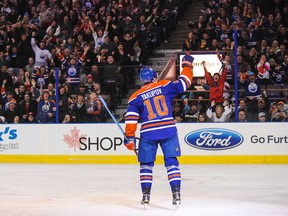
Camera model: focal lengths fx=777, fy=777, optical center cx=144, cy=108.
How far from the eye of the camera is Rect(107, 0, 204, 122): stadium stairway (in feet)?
65.0

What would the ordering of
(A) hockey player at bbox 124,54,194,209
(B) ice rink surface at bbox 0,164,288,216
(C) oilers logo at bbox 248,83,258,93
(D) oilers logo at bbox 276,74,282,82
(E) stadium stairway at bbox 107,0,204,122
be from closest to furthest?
(B) ice rink surface at bbox 0,164,288,216, (A) hockey player at bbox 124,54,194,209, (C) oilers logo at bbox 248,83,258,93, (D) oilers logo at bbox 276,74,282,82, (E) stadium stairway at bbox 107,0,204,122

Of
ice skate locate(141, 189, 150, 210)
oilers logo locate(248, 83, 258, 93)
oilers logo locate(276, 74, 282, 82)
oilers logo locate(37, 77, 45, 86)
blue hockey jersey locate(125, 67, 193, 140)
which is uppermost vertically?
blue hockey jersey locate(125, 67, 193, 140)

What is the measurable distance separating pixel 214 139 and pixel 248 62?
2.30 metres

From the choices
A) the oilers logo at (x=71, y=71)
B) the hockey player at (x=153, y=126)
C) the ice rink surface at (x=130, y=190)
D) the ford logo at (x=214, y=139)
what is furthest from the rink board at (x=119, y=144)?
the hockey player at (x=153, y=126)

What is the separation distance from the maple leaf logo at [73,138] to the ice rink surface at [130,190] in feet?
2.30

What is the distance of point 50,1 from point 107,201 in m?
16.0

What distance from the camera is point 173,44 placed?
23562 millimetres

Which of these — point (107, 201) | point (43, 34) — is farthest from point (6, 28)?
point (107, 201)

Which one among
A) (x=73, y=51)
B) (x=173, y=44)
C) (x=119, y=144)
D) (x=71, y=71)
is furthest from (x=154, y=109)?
(x=173, y=44)

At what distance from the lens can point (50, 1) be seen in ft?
86.1

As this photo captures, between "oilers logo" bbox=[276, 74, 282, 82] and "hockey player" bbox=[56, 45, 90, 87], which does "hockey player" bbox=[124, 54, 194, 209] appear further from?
"hockey player" bbox=[56, 45, 90, 87]

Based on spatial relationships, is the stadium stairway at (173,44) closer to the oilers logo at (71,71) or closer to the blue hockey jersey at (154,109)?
the oilers logo at (71,71)

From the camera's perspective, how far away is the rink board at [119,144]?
1744 centimetres

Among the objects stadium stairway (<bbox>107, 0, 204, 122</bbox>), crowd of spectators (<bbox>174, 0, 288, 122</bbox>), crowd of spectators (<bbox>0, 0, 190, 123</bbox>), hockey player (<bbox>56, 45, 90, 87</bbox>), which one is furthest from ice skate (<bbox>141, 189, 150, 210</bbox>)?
hockey player (<bbox>56, 45, 90, 87</bbox>)
